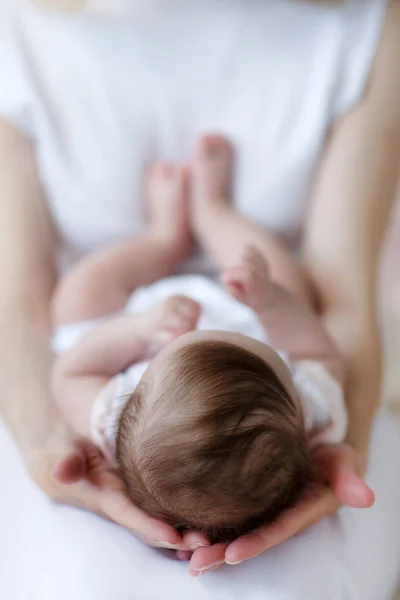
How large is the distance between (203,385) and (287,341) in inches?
9.6

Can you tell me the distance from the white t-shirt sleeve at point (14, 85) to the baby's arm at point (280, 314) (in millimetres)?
505

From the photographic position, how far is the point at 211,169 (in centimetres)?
112

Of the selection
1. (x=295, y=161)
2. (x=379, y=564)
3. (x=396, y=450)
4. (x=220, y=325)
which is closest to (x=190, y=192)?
(x=295, y=161)

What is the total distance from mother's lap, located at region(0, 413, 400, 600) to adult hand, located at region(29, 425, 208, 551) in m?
0.02

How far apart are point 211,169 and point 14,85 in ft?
1.13

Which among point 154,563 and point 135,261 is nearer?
point 154,563

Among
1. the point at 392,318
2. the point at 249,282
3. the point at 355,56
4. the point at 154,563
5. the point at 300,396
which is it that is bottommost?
the point at 392,318

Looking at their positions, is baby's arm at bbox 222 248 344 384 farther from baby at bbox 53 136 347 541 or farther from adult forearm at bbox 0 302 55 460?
adult forearm at bbox 0 302 55 460

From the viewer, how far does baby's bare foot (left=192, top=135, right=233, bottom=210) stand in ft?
3.68

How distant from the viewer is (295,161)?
1127 mm

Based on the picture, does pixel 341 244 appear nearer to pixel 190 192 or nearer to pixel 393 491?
pixel 190 192

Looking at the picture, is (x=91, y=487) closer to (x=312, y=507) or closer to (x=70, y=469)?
(x=70, y=469)

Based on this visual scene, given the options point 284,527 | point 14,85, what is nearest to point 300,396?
point 284,527

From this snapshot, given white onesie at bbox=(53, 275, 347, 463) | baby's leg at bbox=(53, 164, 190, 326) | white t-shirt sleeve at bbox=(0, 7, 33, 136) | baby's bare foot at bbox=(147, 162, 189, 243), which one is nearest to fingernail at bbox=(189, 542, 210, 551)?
white onesie at bbox=(53, 275, 347, 463)
